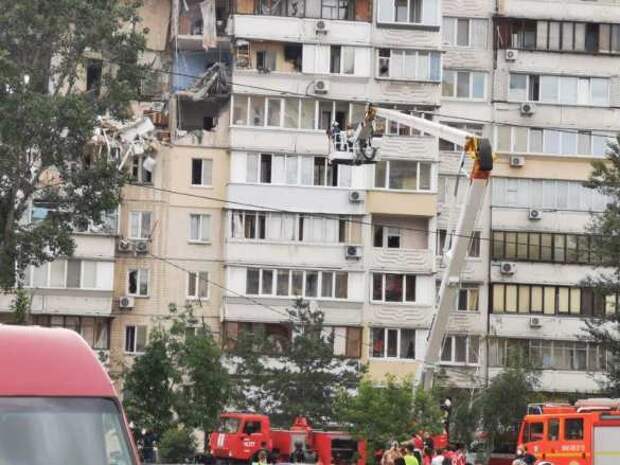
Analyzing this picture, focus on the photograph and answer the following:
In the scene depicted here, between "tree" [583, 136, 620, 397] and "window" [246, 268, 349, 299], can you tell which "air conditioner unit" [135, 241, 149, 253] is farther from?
"tree" [583, 136, 620, 397]

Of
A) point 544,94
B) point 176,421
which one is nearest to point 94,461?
point 176,421

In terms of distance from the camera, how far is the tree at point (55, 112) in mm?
45094

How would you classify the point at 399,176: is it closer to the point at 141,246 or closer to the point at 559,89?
the point at 559,89

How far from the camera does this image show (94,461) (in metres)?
14.2

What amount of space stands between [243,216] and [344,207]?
383 centimetres

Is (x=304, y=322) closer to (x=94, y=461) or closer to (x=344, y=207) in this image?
(x=344, y=207)

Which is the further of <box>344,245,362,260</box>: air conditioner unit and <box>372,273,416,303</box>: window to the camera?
<box>372,273,416,303</box>: window

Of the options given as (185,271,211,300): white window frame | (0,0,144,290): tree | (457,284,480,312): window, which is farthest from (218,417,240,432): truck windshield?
(457,284,480,312): window

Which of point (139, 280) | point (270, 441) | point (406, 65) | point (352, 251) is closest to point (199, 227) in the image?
point (139, 280)

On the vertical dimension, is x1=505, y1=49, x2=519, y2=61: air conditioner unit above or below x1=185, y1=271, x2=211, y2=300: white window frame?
above

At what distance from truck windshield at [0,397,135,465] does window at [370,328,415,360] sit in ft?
184

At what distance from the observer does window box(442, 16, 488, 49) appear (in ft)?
241

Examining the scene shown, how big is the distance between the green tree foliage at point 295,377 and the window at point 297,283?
4063mm

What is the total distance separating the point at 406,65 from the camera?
2781 inches
